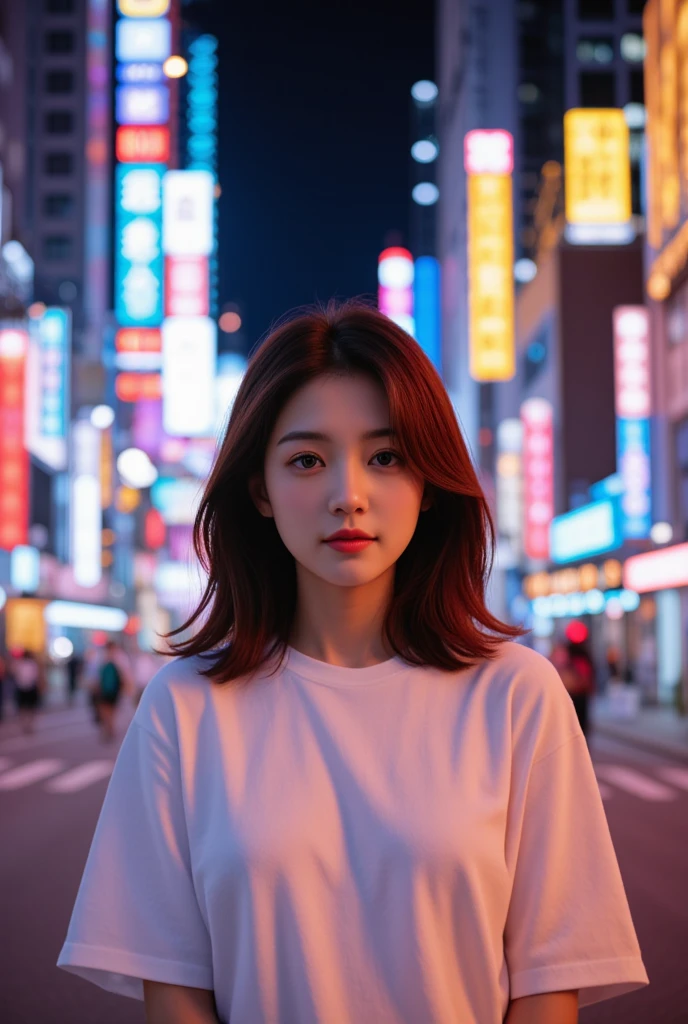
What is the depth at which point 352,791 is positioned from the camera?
2.04 meters

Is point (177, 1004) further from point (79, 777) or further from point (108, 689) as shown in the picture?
point (108, 689)

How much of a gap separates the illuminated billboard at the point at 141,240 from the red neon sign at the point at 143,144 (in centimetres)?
24

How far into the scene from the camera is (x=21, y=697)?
2152cm

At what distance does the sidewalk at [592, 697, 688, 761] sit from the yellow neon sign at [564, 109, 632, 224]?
62.7 feet

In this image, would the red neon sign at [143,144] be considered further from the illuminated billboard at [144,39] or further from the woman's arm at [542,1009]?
the woman's arm at [542,1009]

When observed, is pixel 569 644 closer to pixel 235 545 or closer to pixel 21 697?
pixel 21 697

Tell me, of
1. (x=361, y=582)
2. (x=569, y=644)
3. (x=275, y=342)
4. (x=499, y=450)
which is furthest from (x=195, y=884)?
(x=499, y=450)

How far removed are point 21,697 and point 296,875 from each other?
808 inches

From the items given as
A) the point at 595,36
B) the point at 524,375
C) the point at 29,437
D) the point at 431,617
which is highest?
the point at 595,36

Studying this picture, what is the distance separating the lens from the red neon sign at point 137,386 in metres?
52.2

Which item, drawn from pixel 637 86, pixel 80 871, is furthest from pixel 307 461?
pixel 637 86

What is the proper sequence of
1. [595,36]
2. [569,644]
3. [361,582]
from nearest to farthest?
[361,582], [569,644], [595,36]

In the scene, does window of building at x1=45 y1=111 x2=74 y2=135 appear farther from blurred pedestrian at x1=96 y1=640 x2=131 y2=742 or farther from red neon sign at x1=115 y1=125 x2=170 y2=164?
blurred pedestrian at x1=96 y1=640 x2=131 y2=742

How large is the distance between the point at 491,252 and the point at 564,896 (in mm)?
47247
